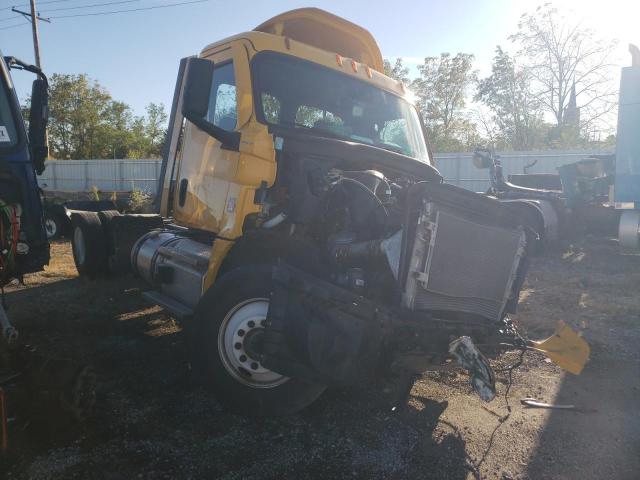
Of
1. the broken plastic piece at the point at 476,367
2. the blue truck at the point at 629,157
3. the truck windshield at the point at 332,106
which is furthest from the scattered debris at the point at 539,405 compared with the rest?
the blue truck at the point at 629,157

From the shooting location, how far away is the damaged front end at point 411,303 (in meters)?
3.03

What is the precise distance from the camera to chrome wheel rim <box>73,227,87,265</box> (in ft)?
24.1

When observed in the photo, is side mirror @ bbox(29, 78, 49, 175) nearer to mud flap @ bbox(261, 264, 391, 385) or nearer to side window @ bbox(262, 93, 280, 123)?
side window @ bbox(262, 93, 280, 123)

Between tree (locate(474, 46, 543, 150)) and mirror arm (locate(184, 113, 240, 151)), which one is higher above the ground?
tree (locate(474, 46, 543, 150))

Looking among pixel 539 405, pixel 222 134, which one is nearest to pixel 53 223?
pixel 222 134

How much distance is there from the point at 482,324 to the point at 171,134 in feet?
12.9

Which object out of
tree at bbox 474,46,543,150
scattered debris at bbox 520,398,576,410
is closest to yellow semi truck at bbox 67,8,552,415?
scattered debris at bbox 520,398,576,410

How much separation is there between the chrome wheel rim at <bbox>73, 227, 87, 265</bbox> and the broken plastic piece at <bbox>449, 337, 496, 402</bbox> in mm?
5947

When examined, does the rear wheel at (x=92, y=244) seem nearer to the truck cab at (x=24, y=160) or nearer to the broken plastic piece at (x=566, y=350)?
the truck cab at (x=24, y=160)

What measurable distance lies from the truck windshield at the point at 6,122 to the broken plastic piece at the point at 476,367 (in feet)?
17.4

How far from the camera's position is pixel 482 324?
3.45m

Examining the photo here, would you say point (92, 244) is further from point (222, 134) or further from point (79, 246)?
point (222, 134)

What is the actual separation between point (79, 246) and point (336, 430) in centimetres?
583

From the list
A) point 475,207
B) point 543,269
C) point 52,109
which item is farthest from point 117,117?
point 475,207
